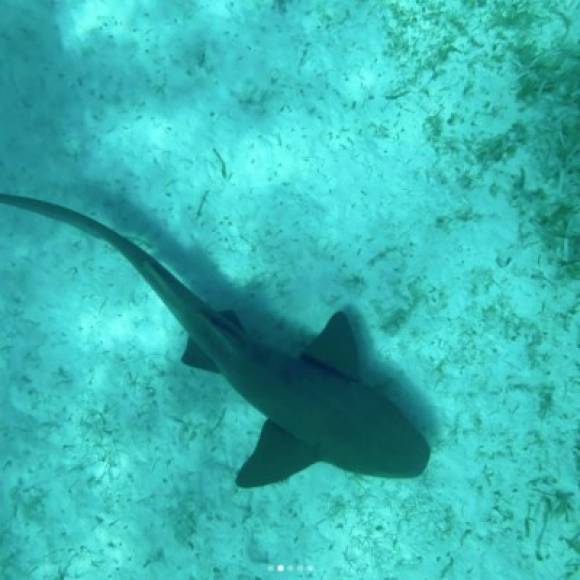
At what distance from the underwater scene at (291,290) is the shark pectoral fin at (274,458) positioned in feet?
0.06

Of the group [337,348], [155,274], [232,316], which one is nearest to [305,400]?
[337,348]

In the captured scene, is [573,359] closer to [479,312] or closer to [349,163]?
[479,312]

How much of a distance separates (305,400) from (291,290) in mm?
963

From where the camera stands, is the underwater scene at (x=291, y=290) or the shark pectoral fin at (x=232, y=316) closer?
the underwater scene at (x=291, y=290)

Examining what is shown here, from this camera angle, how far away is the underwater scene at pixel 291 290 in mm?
4109

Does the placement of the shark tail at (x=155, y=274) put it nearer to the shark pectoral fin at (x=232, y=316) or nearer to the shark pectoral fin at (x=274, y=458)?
the shark pectoral fin at (x=232, y=316)

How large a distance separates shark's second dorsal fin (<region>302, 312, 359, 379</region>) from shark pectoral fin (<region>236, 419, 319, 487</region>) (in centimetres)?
63

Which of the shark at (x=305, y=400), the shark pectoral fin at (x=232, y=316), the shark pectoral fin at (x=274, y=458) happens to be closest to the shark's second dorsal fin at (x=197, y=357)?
the shark pectoral fin at (x=232, y=316)

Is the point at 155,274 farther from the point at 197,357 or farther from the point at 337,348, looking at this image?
the point at 337,348

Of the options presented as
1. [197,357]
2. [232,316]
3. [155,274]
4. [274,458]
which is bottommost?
[274,458]

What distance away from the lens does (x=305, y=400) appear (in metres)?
4.05

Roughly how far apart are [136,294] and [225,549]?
229cm

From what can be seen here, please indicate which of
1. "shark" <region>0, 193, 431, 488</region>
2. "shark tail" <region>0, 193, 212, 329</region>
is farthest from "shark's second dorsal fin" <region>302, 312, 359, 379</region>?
"shark tail" <region>0, 193, 212, 329</region>

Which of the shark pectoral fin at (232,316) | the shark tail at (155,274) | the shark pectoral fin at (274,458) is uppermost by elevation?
the shark tail at (155,274)
